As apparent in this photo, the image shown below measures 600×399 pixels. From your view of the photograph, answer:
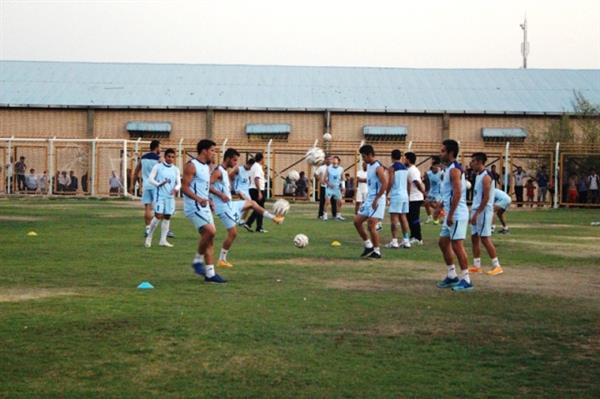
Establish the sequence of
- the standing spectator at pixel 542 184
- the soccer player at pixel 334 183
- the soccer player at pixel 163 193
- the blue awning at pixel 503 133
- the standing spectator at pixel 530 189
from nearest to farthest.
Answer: the soccer player at pixel 163 193 → the soccer player at pixel 334 183 → the standing spectator at pixel 530 189 → the standing spectator at pixel 542 184 → the blue awning at pixel 503 133

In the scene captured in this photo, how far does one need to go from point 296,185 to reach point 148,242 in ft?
103

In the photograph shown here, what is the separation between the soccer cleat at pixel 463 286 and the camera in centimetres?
1533

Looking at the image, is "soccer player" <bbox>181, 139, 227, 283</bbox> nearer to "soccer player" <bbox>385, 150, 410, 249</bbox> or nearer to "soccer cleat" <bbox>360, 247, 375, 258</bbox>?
"soccer cleat" <bbox>360, 247, 375, 258</bbox>

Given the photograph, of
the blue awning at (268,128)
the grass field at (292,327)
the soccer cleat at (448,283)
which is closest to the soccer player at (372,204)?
the grass field at (292,327)

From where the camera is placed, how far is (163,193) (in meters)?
22.8

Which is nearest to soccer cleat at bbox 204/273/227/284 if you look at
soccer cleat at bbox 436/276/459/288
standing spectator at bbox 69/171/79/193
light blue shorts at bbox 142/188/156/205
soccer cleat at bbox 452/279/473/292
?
soccer cleat at bbox 436/276/459/288

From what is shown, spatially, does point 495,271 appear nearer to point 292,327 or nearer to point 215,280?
point 215,280

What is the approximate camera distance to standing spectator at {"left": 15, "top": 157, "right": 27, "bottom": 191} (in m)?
53.2

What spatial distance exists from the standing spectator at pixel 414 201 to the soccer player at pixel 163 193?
17.8ft

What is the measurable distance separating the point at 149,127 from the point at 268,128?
6.61 metres

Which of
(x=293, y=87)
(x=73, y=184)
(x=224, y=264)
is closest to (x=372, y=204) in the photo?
(x=224, y=264)

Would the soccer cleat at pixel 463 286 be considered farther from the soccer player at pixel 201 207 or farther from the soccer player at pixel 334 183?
the soccer player at pixel 334 183

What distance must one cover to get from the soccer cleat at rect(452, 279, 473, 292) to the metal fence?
3559cm

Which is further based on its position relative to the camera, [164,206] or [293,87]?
[293,87]
